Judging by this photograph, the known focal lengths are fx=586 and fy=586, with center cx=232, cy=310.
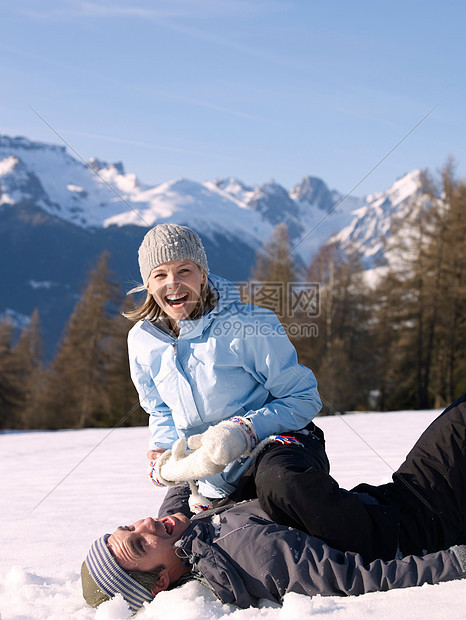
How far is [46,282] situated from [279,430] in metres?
178

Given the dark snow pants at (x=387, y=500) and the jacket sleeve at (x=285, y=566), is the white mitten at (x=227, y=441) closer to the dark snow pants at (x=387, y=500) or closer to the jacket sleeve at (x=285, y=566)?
the dark snow pants at (x=387, y=500)

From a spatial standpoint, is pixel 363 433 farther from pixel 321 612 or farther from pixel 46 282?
pixel 46 282

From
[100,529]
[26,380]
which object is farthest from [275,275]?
[26,380]

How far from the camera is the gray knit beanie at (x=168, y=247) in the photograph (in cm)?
271

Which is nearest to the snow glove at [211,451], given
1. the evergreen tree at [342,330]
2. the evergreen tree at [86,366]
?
the evergreen tree at [342,330]

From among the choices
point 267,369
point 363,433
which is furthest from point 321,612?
point 363,433

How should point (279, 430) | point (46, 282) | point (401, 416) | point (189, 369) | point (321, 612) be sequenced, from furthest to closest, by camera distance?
point (46, 282), point (401, 416), point (189, 369), point (279, 430), point (321, 612)

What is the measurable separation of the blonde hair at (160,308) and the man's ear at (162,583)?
108cm

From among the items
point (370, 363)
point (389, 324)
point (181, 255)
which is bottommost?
point (370, 363)

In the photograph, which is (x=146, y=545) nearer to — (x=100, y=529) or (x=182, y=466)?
(x=182, y=466)

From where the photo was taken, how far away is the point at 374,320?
75.7 feet

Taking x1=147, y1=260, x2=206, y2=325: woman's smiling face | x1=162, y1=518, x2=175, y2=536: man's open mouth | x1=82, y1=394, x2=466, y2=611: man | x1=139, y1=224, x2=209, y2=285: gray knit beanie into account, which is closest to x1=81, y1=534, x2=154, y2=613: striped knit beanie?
x1=82, y1=394, x2=466, y2=611: man

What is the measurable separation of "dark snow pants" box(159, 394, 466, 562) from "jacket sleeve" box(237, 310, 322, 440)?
153mm

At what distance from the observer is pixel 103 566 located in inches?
85.0
